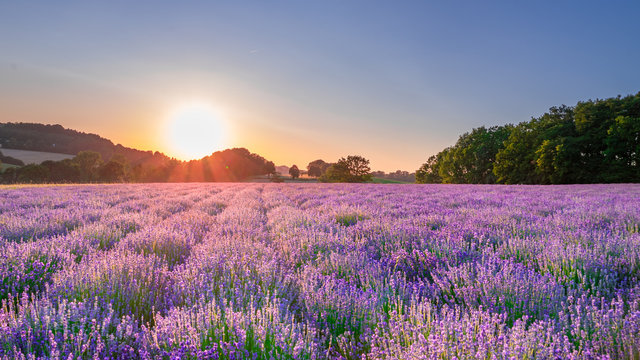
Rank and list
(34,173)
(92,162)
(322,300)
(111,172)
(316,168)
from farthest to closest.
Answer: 1. (316,168)
2. (92,162)
3. (111,172)
4. (34,173)
5. (322,300)

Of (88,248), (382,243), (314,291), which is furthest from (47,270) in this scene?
(382,243)

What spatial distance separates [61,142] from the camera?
108000 millimetres

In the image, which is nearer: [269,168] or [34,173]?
[34,173]

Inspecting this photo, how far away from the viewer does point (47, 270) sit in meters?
2.31

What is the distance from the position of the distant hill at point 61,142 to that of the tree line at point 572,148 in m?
95.9

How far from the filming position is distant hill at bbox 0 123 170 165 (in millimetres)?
101062


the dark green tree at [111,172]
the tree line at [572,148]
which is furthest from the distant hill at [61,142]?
the tree line at [572,148]

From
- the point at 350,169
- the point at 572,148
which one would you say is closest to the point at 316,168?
the point at 350,169

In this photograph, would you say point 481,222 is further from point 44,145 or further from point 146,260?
point 44,145

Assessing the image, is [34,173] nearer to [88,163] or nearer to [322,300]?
[88,163]

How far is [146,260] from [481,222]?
433 centimetres

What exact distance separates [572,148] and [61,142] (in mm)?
150100

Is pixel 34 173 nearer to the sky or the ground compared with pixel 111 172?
nearer to the ground

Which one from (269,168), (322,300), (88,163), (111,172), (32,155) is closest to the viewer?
(322,300)
